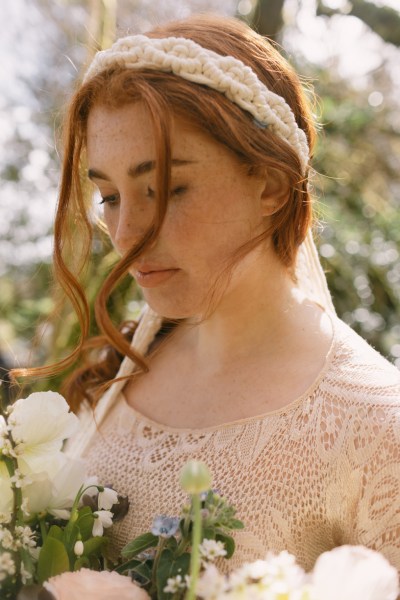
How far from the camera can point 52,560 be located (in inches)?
39.0

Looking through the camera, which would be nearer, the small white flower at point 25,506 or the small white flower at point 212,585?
the small white flower at point 212,585

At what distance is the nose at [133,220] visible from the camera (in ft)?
4.32

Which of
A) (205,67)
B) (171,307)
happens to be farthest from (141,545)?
(205,67)

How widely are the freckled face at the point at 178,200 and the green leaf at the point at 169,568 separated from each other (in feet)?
1.88

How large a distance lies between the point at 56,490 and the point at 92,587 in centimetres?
31

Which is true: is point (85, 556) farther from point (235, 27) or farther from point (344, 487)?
point (235, 27)

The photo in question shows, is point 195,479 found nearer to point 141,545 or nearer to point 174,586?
point 174,586

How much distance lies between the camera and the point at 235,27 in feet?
4.81

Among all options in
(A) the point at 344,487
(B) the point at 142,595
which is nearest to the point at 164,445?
(A) the point at 344,487

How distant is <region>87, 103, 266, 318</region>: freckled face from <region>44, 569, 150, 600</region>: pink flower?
0.62 m

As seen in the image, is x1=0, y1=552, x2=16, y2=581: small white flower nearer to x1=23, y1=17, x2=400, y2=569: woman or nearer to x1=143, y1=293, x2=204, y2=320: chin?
x1=23, y1=17, x2=400, y2=569: woman

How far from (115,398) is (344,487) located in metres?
0.68

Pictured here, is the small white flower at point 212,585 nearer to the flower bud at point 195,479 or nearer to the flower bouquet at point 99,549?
the flower bouquet at point 99,549

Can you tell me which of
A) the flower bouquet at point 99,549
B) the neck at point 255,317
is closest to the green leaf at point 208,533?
the flower bouquet at point 99,549
